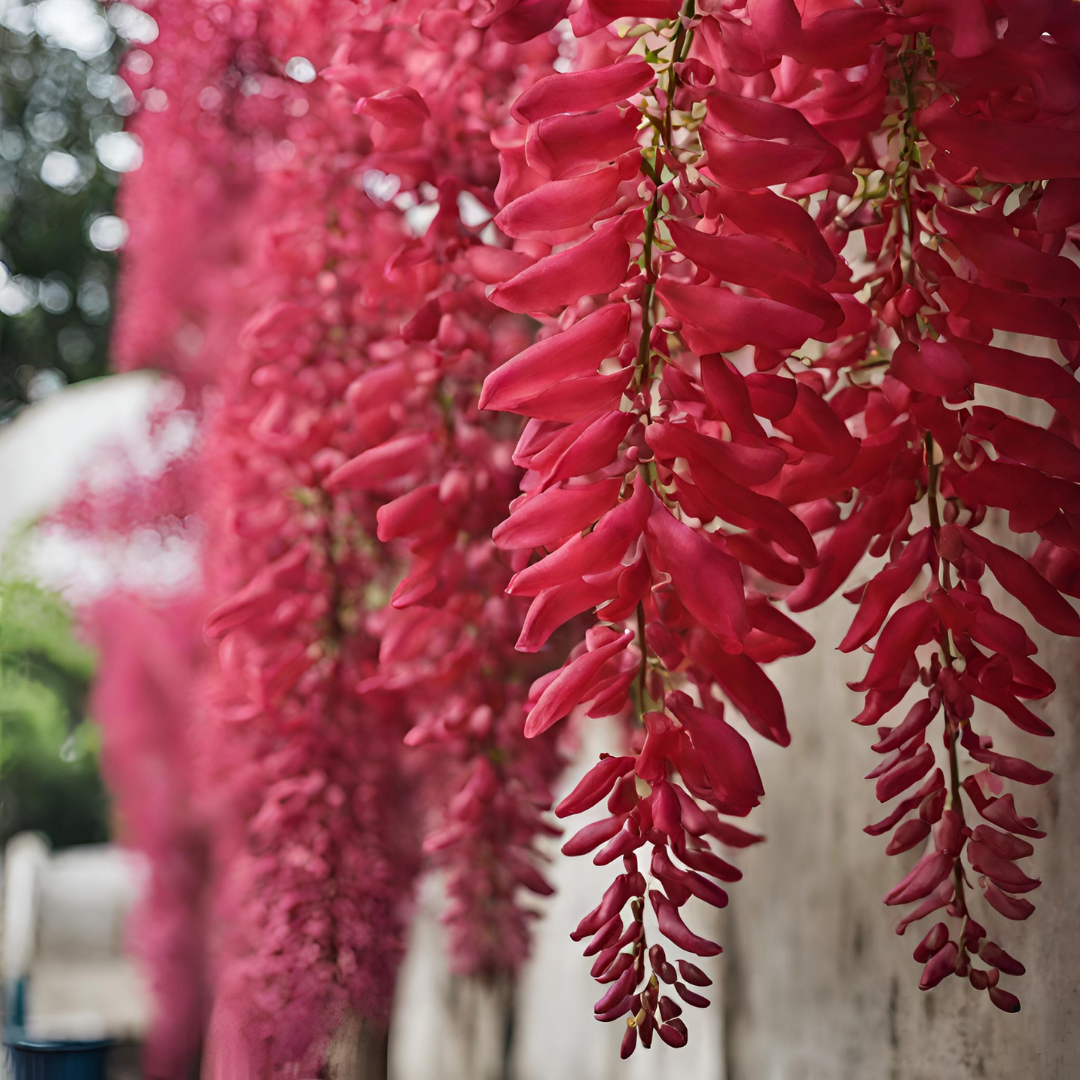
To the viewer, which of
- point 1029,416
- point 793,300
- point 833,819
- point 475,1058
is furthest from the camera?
point 475,1058

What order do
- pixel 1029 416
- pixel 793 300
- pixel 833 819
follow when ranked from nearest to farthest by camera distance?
1. pixel 793 300
2. pixel 1029 416
3. pixel 833 819

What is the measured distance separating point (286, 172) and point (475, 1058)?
0.69 metres

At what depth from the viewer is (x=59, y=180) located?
0.76 m

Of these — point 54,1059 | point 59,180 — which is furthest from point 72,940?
point 59,180

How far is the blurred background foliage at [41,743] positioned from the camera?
703 mm

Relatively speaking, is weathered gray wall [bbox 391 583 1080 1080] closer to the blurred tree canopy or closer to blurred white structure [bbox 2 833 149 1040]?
blurred white structure [bbox 2 833 149 1040]

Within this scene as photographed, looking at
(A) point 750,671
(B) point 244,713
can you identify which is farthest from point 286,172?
(A) point 750,671

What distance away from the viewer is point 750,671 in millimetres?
392

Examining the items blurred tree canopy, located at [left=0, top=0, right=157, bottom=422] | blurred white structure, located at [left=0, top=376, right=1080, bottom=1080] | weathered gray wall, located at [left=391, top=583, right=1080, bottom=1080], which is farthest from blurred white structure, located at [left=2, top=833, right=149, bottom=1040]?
blurred tree canopy, located at [left=0, top=0, right=157, bottom=422]

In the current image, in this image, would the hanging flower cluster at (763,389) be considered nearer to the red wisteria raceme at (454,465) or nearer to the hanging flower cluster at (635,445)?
the hanging flower cluster at (635,445)

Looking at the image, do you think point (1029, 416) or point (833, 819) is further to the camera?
point (833, 819)

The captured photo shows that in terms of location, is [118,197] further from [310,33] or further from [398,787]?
[398,787]

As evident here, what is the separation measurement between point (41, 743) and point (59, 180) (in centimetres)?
40

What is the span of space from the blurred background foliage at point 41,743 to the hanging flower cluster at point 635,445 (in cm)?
10
